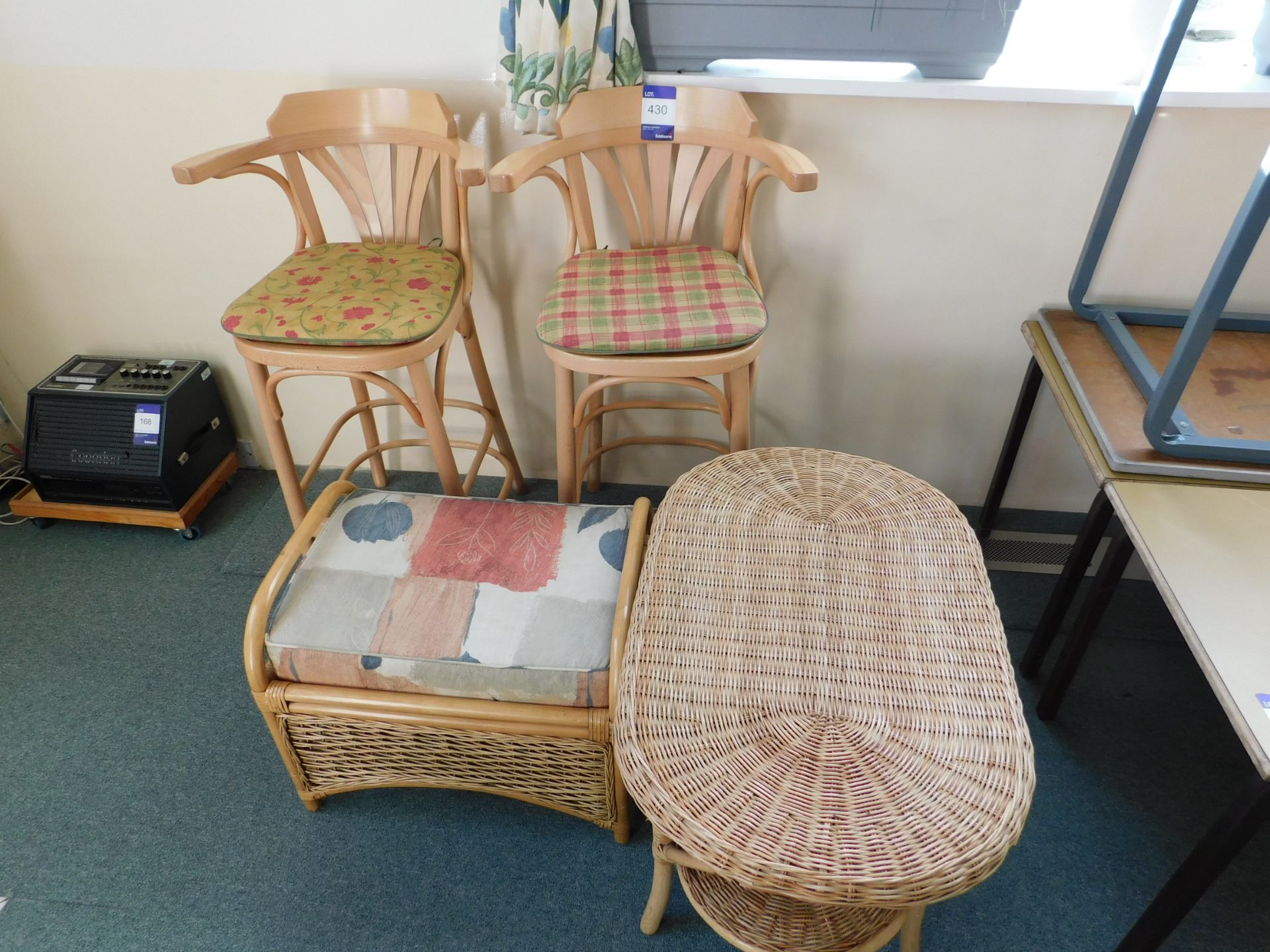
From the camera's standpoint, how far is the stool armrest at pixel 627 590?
45.4 inches

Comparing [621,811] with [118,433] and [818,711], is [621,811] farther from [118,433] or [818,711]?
[118,433]

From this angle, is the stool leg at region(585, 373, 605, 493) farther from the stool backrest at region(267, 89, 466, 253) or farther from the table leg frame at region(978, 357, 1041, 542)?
the table leg frame at region(978, 357, 1041, 542)

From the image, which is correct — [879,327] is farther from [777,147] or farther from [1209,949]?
[1209,949]

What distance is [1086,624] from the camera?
4.57ft

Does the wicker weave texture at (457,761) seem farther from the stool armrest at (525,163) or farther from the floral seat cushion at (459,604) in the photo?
the stool armrest at (525,163)

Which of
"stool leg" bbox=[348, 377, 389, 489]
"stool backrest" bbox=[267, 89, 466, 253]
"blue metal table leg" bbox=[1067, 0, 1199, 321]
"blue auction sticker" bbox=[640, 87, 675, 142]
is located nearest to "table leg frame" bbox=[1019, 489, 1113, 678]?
"blue metal table leg" bbox=[1067, 0, 1199, 321]

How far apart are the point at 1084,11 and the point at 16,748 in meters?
2.61

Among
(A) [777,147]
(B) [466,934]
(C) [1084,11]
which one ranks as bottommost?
(B) [466,934]

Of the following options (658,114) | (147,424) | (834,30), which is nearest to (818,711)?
(658,114)

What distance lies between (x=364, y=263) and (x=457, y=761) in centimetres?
101

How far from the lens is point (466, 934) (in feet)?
4.23

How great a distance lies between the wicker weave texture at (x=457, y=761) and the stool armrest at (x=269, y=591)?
97 mm

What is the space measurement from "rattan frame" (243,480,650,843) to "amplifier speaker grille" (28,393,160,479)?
0.81 metres

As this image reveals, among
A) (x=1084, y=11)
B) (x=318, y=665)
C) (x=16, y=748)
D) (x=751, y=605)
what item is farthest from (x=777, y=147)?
(x=16, y=748)
